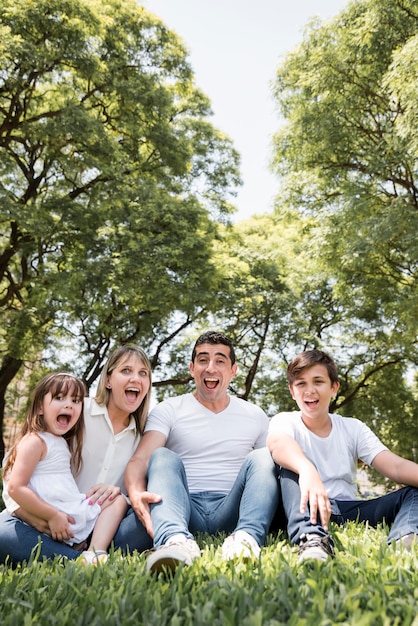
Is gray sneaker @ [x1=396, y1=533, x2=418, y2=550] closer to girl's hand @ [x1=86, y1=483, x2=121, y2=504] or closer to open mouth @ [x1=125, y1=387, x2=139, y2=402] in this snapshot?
girl's hand @ [x1=86, y1=483, x2=121, y2=504]

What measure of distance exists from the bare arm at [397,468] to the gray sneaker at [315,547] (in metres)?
0.63

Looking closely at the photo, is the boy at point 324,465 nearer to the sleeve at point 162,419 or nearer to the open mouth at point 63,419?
the sleeve at point 162,419

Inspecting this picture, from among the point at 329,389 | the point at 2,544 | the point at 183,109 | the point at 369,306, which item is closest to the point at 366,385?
the point at 369,306

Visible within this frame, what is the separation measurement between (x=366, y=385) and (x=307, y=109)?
29.1ft

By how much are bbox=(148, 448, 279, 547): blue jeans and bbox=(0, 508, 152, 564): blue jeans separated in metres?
0.26

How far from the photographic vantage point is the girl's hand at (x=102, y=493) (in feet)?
9.85

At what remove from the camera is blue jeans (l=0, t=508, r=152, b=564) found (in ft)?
8.91

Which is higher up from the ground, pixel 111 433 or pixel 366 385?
pixel 366 385

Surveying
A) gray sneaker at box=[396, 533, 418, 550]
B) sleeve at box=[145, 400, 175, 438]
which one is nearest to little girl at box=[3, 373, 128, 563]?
sleeve at box=[145, 400, 175, 438]

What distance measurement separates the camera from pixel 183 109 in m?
15.4

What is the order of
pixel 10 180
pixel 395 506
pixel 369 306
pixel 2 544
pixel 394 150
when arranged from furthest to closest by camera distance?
pixel 369 306
pixel 10 180
pixel 394 150
pixel 395 506
pixel 2 544

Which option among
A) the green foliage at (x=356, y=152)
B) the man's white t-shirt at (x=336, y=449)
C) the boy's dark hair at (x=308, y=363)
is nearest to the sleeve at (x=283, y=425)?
the man's white t-shirt at (x=336, y=449)

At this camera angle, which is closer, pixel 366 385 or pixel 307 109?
pixel 307 109

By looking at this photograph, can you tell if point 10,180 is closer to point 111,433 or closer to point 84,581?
point 111,433
